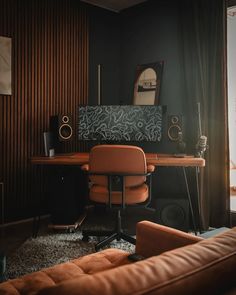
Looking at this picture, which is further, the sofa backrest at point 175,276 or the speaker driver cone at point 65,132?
the speaker driver cone at point 65,132

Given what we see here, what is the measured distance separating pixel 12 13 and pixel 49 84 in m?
0.81

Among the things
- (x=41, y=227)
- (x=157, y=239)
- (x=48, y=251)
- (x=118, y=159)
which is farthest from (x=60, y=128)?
(x=157, y=239)

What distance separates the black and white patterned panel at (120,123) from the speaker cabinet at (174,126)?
114 millimetres

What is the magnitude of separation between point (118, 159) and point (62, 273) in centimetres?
131

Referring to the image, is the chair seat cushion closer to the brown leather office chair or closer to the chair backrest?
the brown leather office chair

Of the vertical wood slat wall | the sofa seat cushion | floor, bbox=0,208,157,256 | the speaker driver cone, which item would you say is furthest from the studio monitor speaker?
the sofa seat cushion

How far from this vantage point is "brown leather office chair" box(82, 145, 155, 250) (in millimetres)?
2584

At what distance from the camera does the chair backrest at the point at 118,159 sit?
101 inches

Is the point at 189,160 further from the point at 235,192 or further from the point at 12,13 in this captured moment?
the point at 12,13

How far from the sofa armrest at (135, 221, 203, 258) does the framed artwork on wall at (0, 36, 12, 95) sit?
2.34 metres

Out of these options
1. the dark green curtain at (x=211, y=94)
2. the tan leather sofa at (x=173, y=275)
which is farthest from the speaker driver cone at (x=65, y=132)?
the tan leather sofa at (x=173, y=275)

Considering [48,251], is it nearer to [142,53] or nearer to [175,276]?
[175,276]

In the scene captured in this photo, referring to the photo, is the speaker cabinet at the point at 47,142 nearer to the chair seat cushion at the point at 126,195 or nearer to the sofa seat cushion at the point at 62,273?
the chair seat cushion at the point at 126,195

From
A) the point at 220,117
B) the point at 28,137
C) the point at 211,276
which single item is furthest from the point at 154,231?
the point at 28,137
